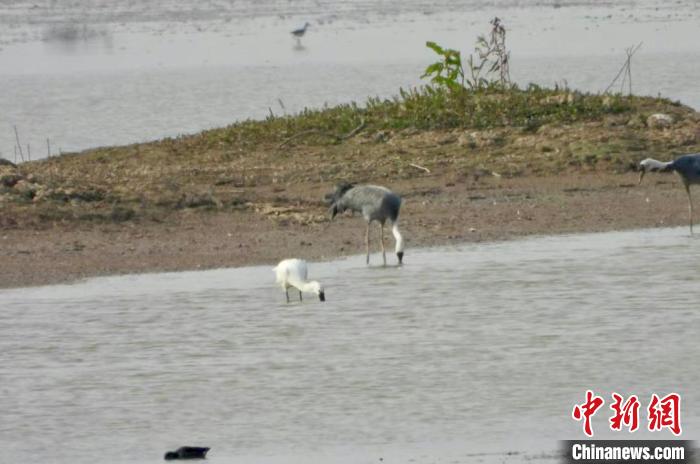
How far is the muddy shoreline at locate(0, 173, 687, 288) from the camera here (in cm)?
1490

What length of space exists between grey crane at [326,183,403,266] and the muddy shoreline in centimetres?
35

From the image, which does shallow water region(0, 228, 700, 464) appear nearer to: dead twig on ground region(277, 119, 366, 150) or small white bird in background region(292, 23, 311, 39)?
dead twig on ground region(277, 119, 366, 150)

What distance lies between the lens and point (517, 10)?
45000mm

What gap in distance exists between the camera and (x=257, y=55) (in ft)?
118

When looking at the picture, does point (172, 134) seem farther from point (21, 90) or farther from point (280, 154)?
point (21, 90)

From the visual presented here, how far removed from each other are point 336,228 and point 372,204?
1.28 m

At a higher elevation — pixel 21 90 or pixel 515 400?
pixel 21 90

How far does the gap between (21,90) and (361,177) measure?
14036 millimetres

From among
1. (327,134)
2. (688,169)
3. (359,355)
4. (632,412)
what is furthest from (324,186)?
Answer: (632,412)

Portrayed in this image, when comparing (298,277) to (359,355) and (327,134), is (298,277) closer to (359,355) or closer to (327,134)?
(359,355)

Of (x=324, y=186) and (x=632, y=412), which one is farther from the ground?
(x=324, y=186)

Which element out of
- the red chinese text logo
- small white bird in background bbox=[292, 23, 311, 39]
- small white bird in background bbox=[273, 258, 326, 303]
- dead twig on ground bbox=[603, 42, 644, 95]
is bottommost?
the red chinese text logo

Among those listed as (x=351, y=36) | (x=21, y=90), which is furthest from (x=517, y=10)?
(x=21, y=90)

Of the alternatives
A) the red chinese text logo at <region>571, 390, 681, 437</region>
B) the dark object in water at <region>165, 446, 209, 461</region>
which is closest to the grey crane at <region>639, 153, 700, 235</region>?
the red chinese text logo at <region>571, 390, 681, 437</region>
